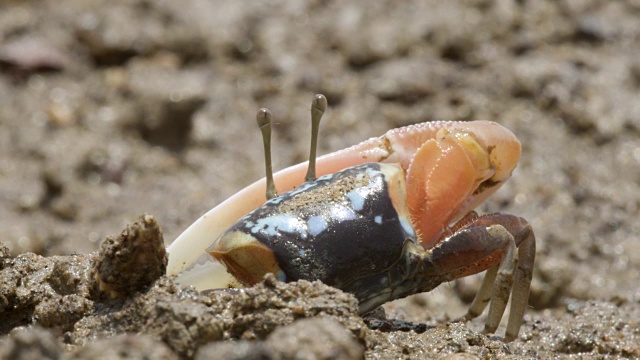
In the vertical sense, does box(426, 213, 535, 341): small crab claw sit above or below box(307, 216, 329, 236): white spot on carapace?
below

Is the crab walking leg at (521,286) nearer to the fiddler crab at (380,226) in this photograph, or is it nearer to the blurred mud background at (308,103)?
the fiddler crab at (380,226)

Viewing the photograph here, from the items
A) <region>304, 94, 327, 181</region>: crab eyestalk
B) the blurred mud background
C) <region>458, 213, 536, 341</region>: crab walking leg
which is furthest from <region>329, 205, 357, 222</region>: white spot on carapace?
the blurred mud background

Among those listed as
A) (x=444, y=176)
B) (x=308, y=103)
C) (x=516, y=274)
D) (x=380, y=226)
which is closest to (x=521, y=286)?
(x=516, y=274)

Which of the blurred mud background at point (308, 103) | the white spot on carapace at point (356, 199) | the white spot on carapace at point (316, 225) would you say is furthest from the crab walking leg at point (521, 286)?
the white spot on carapace at point (316, 225)

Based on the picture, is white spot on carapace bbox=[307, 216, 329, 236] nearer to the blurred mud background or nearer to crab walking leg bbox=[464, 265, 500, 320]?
crab walking leg bbox=[464, 265, 500, 320]

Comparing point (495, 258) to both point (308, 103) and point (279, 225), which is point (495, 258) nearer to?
point (279, 225)

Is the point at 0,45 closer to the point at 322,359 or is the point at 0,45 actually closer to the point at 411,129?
the point at 411,129
